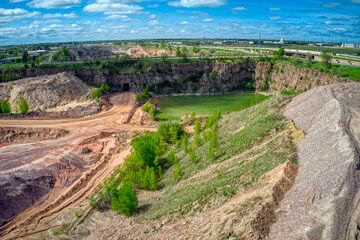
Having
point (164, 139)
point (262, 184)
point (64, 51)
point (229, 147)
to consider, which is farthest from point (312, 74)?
point (64, 51)

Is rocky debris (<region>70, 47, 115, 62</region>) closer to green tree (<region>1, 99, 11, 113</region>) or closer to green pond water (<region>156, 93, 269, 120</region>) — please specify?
green pond water (<region>156, 93, 269, 120</region>)

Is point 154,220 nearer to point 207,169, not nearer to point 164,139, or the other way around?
point 207,169

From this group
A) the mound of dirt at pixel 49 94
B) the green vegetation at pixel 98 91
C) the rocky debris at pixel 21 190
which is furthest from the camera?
the green vegetation at pixel 98 91

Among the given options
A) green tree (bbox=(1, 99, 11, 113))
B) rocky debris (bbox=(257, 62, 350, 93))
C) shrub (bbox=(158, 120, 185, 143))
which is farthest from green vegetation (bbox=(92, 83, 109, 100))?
rocky debris (bbox=(257, 62, 350, 93))

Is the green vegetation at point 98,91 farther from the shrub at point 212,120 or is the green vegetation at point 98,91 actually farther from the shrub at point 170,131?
the shrub at point 212,120

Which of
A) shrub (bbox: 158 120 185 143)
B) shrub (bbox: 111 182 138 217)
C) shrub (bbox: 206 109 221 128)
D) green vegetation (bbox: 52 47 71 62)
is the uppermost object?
green vegetation (bbox: 52 47 71 62)

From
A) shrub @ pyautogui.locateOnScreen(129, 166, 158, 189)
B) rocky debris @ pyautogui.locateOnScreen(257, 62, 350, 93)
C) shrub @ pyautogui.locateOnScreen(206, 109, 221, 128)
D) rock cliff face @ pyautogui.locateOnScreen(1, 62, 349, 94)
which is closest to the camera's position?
shrub @ pyautogui.locateOnScreen(129, 166, 158, 189)

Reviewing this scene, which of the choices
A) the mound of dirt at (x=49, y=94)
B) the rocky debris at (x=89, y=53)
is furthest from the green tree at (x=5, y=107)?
the rocky debris at (x=89, y=53)
